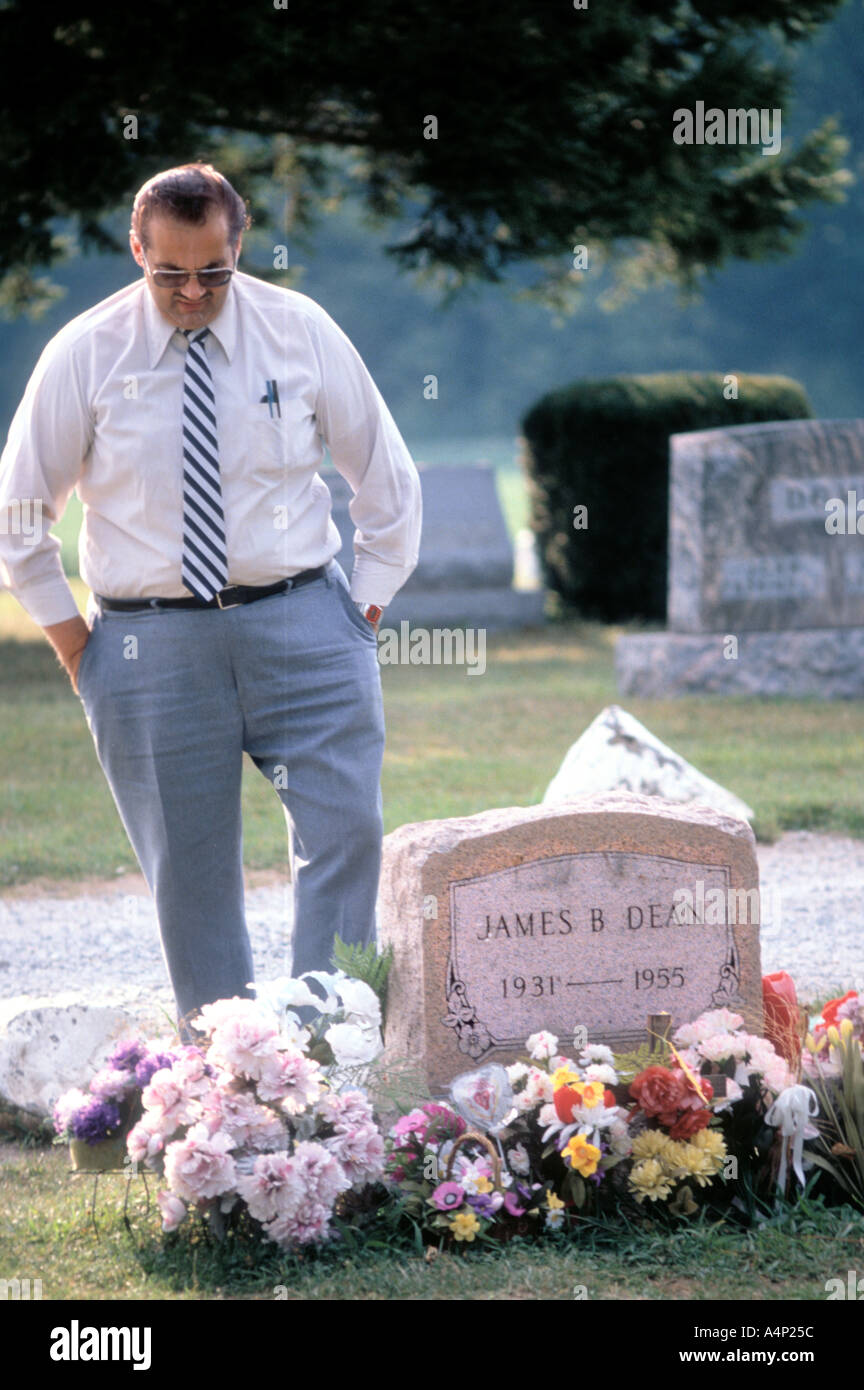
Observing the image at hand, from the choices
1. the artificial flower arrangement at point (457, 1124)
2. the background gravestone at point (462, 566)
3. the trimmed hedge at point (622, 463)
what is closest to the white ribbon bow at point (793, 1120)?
the artificial flower arrangement at point (457, 1124)

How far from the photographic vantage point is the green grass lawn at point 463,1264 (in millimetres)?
2912

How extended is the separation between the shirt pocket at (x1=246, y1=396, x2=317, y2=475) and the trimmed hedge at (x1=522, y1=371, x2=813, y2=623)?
36.4 feet

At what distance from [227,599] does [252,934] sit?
2487 millimetres

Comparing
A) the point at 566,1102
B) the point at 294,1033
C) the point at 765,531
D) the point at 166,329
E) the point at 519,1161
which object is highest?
the point at 166,329

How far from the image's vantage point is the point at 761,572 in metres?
10.5

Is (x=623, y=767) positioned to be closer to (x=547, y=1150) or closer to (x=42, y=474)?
(x=547, y=1150)

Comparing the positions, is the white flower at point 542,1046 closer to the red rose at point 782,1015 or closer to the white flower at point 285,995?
the white flower at point 285,995

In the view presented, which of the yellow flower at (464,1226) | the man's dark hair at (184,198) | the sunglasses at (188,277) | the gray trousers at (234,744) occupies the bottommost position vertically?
the yellow flower at (464,1226)

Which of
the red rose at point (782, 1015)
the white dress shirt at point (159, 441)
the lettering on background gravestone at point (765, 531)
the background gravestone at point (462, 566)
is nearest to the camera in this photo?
the white dress shirt at point (159, 441)

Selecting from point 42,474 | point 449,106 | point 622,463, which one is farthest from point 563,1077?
point 622,463

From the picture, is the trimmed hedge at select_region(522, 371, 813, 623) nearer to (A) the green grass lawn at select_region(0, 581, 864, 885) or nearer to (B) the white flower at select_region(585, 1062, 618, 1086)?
(A) the green grass lawn at select_region(0, 581, 864, 885)

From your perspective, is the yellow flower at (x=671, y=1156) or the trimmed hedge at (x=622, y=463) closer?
the yellow flower at (x=671, y=1156)

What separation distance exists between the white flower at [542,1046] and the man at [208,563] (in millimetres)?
424

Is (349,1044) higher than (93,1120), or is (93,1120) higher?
(349,1044)
